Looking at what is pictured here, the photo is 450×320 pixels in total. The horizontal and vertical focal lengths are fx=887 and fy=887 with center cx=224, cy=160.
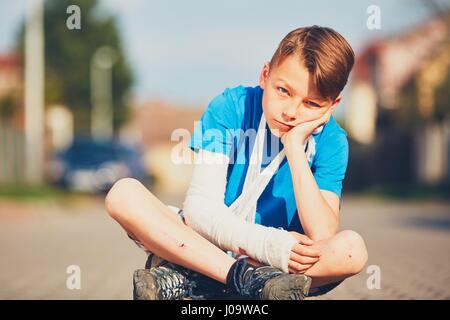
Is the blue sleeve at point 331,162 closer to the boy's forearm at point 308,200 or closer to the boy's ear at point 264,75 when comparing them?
the boy's forearm at point 308,200

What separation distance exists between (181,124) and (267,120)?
71322 mm

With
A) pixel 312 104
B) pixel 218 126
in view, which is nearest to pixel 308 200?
pixel 312 104

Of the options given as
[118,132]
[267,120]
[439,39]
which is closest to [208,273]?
[267,120]

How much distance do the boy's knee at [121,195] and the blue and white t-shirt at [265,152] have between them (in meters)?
0.37

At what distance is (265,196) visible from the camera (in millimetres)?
3807

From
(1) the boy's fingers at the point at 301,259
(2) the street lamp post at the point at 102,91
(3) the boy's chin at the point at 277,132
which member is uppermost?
(3) the boy's chin at the point at 277,132

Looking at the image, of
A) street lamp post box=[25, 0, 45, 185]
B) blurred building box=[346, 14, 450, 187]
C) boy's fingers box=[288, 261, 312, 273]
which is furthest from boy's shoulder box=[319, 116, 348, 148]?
blurred building box=[346, 14, 450, 187]

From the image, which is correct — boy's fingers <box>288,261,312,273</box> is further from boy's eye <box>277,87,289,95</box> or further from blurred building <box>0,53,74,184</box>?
blurred building <box>0,53,74,184</box>

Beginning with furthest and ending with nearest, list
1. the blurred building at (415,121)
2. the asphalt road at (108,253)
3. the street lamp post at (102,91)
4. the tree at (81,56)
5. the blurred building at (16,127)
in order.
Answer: the tree at (81,56), the street lamp post at (102,91), the blurred building at (415,121), the blurred building at (16,127), the asphalt road at (108,253)

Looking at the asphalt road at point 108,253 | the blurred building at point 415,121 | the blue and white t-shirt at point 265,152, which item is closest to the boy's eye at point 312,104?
the blue and white t-shirt at point 265,152

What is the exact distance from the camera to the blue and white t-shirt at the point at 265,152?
3.76 meters

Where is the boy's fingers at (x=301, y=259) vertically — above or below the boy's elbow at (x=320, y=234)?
below

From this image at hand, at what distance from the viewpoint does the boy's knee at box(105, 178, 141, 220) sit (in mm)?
3613

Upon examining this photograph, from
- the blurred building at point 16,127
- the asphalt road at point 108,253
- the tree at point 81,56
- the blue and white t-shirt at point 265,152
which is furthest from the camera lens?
the tree at point 81,56
